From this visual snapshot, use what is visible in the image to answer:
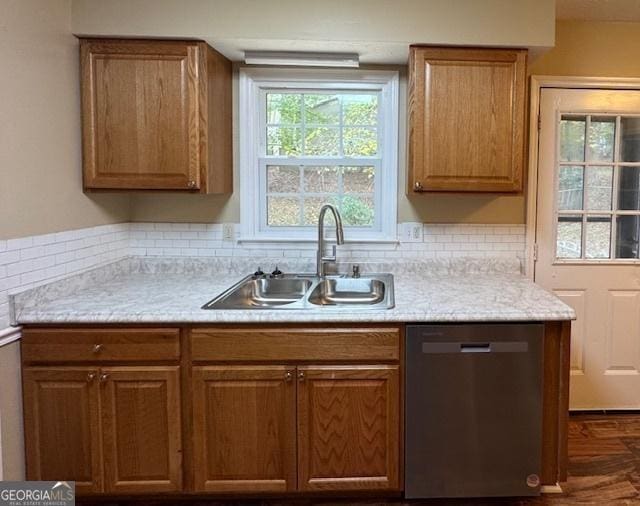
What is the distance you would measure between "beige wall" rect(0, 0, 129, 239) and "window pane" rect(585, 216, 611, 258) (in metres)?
2.76

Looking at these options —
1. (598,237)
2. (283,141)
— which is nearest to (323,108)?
(283,141)

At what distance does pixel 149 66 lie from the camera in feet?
7.47

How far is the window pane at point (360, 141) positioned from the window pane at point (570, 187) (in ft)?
3.64

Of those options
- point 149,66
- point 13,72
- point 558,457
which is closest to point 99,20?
point 149,66

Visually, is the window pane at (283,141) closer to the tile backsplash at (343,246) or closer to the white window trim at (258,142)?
the white window trim at (258,142)

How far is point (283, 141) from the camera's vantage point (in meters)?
2.80

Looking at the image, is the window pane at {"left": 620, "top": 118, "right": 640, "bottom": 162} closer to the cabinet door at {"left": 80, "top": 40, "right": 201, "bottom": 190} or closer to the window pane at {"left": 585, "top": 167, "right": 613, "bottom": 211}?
the window pane at {"left": 585, "top": 167, "right": 613, "bottom": 211}

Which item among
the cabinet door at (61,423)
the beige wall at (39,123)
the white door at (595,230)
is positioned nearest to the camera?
the beige wall at (39,123)

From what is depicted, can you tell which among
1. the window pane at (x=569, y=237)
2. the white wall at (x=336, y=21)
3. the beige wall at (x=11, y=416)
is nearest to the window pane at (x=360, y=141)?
the white wall at (x=336, y=21)

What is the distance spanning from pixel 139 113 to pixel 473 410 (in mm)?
1989

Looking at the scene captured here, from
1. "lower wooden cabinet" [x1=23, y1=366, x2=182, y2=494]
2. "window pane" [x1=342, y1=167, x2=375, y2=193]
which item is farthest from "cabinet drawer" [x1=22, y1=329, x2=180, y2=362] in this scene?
"window pane" [x1=342, y1=167, x2=375, y2=193]

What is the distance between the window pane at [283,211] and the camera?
283cm

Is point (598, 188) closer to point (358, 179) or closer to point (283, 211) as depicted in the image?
point (358, 179)

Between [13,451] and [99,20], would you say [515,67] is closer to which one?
[99,20]
